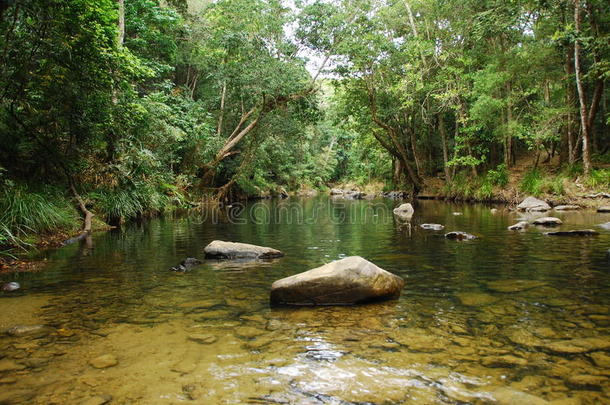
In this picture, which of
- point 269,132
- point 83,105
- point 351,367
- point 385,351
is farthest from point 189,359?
point 269,132

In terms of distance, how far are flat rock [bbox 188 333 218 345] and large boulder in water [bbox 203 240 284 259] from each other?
12.1 ft

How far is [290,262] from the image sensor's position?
21.8 ft

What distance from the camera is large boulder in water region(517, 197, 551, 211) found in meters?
15.1

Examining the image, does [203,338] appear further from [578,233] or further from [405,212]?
[405,212]

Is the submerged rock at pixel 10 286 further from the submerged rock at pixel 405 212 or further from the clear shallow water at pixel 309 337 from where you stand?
the submerged rock at pixel 405 212

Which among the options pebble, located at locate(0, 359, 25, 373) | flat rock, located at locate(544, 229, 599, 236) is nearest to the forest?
pebble, located at locate(0, 359, 25, 373)

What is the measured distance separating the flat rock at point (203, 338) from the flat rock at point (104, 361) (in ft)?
2.04

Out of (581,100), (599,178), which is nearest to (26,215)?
(581,100)

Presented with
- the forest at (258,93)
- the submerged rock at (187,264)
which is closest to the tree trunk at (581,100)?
the forest at (258,93)

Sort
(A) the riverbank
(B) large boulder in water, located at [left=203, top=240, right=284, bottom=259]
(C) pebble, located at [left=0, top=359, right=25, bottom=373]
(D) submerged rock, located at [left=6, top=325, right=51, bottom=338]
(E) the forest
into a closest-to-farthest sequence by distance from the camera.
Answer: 1. (C) pebble, located at [left=0, top=359, right=25, bottom=373]
2. (D) submerged rock, located at [left=6, top=325, right=51, bottom=338]
3. (B) large boulder in water, located at [left=203, top=240, right=284, bottom=259]
4. (E) the forest
5. (A) the riverbank

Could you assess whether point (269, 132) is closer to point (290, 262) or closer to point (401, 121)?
point (401, 121)

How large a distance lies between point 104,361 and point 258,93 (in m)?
18.8

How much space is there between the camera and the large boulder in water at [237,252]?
23.3ft

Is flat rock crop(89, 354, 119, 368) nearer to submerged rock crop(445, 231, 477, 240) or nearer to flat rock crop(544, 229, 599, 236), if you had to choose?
submerged rock crop(445, 231, 477, 240)
